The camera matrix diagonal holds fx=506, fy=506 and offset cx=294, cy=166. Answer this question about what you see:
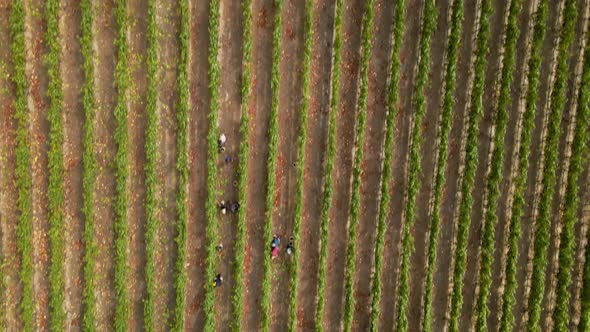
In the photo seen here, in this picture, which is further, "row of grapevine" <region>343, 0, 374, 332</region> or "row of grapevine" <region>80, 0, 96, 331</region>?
"row of grapevine" <region>343, 0, 374, 332</region>

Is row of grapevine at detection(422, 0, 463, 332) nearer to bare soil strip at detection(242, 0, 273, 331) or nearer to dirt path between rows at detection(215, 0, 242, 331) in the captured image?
bare soil strip at detection(242, 0, 273, 331)

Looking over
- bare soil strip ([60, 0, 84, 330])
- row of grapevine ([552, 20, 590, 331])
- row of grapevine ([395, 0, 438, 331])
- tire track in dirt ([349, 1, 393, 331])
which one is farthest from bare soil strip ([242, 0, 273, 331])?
row of grapevine ([552, 20, 590, 331])

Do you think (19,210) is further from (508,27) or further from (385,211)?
(508,27)

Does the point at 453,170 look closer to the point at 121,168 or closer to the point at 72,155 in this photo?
the point at 121,168

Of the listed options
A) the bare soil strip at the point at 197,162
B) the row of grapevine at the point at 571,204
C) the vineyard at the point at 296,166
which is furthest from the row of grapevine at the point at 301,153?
the row of grapevine at the point at 571,204

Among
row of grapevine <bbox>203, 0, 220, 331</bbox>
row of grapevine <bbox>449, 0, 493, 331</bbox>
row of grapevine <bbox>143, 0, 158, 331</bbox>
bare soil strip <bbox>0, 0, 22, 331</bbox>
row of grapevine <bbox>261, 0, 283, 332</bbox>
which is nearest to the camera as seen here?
bare soil strip <bbox>0, 0, 22, 331</bbox>

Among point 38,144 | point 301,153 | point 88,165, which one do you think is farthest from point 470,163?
point 38,144

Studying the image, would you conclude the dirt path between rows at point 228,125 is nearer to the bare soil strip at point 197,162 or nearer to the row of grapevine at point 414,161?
the bare soil strip at point 197,162
